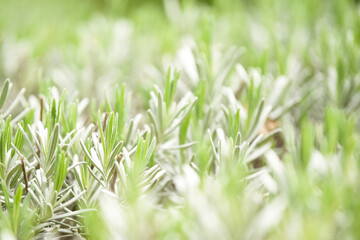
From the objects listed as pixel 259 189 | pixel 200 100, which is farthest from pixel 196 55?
pixel 259 189

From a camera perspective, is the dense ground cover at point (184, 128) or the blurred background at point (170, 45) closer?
the dense ground cover at point (184, 128)

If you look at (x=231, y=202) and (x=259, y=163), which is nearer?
(x=231, y=202)

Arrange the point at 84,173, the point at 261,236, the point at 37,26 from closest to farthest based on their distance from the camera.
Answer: the point at 261,236 < the point at 84,173 < the point at 37,26

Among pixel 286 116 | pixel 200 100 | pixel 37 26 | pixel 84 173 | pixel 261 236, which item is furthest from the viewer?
pixel 37 26

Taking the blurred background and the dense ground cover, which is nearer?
the dense ground cover

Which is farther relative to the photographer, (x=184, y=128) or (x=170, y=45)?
(x=170, y=45)

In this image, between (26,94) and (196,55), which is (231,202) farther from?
(26,94)

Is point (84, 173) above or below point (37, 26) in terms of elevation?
below

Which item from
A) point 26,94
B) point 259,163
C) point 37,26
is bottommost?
point 259,163
